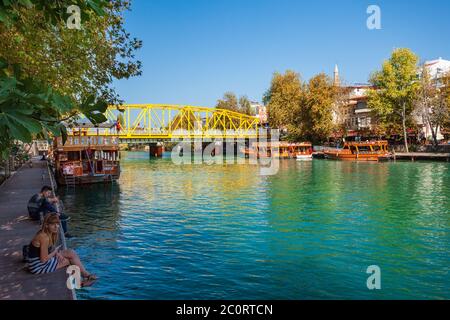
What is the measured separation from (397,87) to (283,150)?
23.4m

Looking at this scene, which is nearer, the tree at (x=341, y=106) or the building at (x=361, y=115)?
the building at (x=361, y=115)

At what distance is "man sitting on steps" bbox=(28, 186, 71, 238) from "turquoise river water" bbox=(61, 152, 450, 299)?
1370mm

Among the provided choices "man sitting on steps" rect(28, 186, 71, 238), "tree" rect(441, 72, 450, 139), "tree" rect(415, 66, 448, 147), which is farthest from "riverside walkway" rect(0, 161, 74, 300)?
"tree" rect(415, 66, 448, 147)

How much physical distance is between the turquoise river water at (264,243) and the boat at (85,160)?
5427 mm

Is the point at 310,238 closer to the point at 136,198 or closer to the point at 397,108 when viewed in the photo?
the point at 136,198

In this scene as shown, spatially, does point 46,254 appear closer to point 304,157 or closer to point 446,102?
point 446,102

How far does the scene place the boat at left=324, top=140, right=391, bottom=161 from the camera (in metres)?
63.2

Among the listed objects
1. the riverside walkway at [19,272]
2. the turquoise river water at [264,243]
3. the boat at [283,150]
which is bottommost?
the turquoise river water at [264,243]

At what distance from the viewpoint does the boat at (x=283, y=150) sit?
249 ft

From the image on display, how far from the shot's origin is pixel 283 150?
8106 cm

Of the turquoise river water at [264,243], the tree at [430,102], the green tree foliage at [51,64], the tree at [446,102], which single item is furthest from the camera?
the tree at [430,102]

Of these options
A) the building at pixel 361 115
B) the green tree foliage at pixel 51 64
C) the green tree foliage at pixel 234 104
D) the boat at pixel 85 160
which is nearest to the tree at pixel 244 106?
the green tree foliage at pixel 234 104

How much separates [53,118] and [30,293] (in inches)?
173

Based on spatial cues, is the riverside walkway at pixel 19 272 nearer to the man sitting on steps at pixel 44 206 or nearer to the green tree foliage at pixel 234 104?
the man sitting on steps at pixel 44 206
